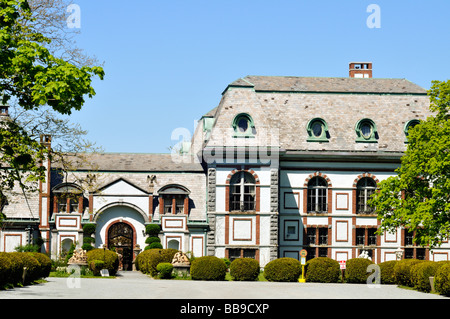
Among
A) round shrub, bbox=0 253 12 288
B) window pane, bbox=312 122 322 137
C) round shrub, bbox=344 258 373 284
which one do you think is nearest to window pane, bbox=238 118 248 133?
window pane, bbox=312 122 322 137

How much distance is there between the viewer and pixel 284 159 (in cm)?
5175

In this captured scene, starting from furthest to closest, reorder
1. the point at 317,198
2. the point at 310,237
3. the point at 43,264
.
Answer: the point at 317,198
the point at 310,237
the point at 43,264

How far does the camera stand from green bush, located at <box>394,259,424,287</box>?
3628 cm

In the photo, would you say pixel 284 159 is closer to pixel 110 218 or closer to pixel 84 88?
pixel 110 218

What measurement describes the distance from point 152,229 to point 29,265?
67.4ft

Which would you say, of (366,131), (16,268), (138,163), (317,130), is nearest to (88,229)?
(138,163)

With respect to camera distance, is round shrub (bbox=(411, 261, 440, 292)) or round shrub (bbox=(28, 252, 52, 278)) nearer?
round shrub (bbox=(411, 261, 440, 292))

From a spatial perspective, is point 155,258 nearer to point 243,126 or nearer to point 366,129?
point 243,126

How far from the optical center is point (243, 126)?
168 feet

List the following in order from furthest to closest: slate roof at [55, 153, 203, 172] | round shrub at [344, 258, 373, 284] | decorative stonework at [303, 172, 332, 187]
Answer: slate roof at [55, 153, 203, 172], decorative stonework at [303, 172, 332, 187], round shrub at [344, 258, 373, 284]

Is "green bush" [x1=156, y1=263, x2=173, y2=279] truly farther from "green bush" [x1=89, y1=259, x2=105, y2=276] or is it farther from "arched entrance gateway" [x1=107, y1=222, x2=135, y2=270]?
"arched entrance gateway" [x1=107, y1=222, x2=135, y2=270]

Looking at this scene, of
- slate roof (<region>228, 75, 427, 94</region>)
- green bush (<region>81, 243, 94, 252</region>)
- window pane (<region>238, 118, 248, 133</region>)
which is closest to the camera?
green bush (<region>81, 243, 94, 252</region>)

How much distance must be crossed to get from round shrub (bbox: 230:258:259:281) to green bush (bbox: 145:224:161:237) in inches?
421

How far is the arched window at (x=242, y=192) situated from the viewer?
50.6 m
